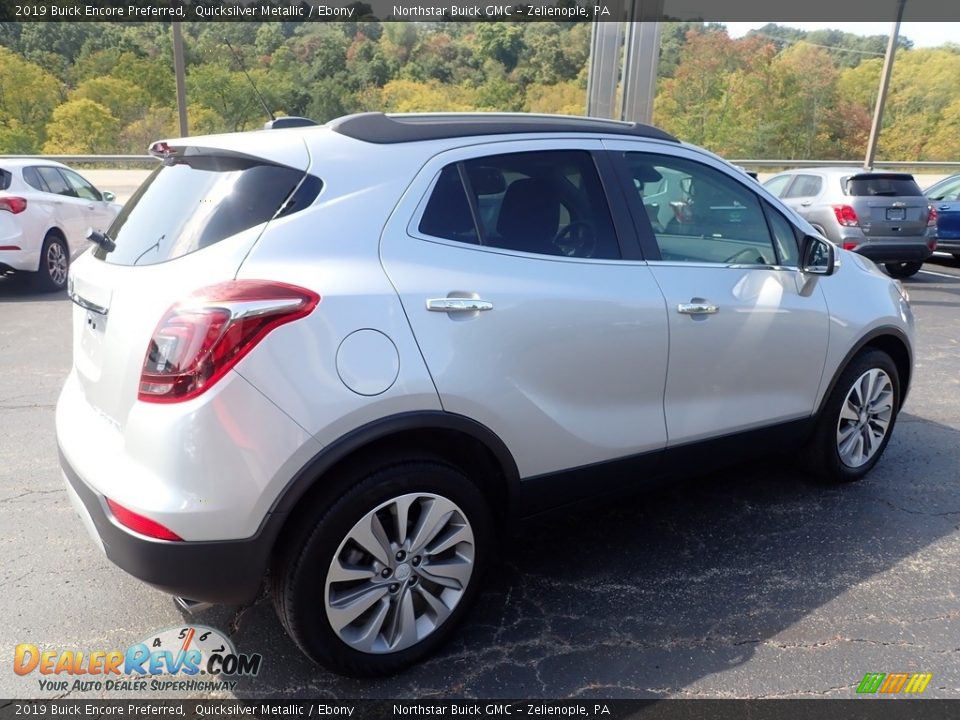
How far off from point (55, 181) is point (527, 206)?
30.1ft

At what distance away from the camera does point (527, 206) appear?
110 inches

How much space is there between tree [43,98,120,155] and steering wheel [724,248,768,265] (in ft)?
125

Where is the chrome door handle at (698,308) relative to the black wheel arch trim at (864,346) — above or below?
above

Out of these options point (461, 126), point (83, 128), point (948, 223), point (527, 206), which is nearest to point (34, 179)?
point (461, 126)

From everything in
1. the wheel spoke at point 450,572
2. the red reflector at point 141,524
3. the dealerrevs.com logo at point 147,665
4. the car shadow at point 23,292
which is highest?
the red reflector at point 141,524

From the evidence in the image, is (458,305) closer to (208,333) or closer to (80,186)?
(208,333)

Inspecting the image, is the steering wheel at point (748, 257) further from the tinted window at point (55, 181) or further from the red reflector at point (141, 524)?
the tinted window at point (55, 181)

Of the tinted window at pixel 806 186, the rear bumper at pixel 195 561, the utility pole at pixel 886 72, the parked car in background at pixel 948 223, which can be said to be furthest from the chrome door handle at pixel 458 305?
the utility pole at pixel 886 72

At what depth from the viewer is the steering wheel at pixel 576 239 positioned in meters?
2.80

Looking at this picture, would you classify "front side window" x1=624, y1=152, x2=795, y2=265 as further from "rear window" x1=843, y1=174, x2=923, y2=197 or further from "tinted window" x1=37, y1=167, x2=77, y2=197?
"tinted window" x1=37, y1=167, x2=77, y2=197

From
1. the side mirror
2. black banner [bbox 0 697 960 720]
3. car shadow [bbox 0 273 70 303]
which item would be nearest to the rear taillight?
car shadow [bbox 0 273 70 303]

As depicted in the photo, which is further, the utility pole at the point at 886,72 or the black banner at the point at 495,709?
the utility pole at the point at 886,72

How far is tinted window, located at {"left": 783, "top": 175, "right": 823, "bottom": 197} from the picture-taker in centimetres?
1142

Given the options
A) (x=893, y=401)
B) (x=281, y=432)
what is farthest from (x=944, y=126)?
(x=281, y=432)
